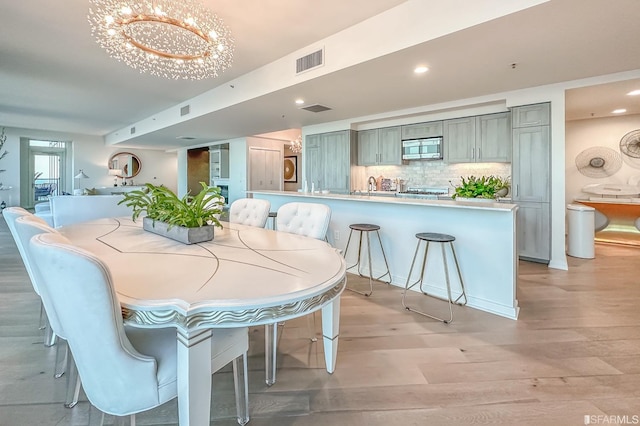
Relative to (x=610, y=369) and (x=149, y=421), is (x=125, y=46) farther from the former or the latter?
(x=610, y=369)

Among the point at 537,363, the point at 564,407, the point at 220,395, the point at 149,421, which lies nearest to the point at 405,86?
the point at 537,363

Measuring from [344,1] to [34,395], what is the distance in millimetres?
3428

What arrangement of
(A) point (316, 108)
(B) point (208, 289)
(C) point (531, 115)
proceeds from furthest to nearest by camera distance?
(A) point (316, 108), (C) point (531, 115), (B) point (208, 289)

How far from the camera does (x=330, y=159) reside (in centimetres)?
667

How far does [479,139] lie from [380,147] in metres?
1.80

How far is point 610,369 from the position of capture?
73.5 inches

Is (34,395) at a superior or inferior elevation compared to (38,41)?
inferior

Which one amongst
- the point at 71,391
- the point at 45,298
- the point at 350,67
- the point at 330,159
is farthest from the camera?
the point at 330,159

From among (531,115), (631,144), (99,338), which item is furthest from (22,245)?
(631,144)

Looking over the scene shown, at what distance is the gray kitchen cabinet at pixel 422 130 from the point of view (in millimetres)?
5449

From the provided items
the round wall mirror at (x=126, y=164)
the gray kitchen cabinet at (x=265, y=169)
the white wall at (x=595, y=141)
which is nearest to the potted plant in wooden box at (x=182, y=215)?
the gray kitchen cabinet at (x=265, y=169)

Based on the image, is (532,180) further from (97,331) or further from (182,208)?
(97,331)

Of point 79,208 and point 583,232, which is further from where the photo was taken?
point 583,232

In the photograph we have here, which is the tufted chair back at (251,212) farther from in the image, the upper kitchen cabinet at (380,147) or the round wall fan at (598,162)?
the round wall fan at (598,162)
